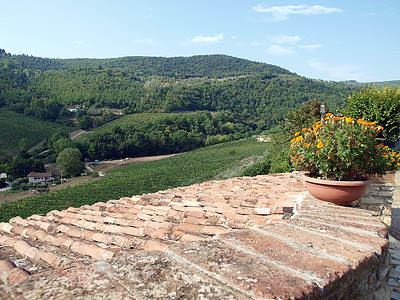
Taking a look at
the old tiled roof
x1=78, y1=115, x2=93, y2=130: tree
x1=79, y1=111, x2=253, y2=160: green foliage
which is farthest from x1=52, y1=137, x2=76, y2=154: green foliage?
the old tiled roof

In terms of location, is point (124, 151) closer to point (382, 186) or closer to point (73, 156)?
point (73, 156)

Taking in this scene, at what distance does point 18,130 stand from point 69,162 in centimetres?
1972

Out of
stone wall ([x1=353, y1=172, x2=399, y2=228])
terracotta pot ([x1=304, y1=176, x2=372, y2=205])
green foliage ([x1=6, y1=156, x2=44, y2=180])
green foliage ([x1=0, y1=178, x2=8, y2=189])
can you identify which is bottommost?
green foliage ([x1=0, y1=178, x2=8, y2=189])

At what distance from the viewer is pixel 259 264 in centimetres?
113

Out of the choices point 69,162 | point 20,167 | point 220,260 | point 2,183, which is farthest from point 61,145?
point 220,260

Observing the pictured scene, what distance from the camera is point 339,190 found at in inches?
98.7

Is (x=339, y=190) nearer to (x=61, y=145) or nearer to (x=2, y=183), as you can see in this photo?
(x=2, y=183)

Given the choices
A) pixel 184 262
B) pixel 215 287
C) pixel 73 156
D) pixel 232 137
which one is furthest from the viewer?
pixel 232 137

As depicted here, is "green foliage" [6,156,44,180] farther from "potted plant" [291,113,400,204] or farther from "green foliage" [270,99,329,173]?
"potted plant" [291,113,400,204]

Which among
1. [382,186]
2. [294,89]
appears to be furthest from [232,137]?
[382,186]

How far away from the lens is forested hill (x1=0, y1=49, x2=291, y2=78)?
128125 millimetres

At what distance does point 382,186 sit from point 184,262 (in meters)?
3.19

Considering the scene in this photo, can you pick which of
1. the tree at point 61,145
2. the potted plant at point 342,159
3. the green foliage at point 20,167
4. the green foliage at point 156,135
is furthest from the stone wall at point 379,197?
the green foliage at point 156,135

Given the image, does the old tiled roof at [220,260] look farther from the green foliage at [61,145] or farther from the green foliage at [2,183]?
the green foliage at [61,145]
